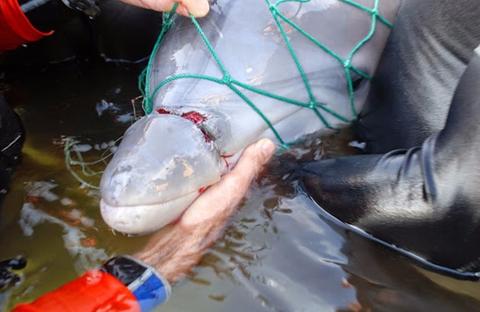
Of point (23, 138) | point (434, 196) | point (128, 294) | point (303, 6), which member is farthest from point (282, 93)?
point (23, 138)

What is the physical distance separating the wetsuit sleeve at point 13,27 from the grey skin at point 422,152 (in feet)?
4.40

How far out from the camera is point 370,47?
84.8 inches

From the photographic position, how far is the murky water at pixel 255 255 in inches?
64.3

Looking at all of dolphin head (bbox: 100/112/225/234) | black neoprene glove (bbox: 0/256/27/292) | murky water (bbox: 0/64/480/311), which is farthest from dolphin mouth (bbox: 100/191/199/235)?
black neoprene glove (bbox: 0/256/27/292)

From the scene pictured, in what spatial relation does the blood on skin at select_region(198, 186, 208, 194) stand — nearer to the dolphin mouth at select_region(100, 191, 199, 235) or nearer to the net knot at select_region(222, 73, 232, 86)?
the dolphin mouth at select_region(100, 191, 199, 235)

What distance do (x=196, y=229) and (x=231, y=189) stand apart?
0.62 feet

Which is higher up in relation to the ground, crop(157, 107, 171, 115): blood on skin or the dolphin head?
crop(157, 107, 171, 115): blood on skin

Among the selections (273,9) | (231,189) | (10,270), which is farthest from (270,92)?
(10,270)

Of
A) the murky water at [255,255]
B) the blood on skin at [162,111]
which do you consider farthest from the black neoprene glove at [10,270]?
the blood on skin at [162,111]

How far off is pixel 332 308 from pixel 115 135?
1292mm

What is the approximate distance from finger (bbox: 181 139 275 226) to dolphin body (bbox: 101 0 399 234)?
0.03 metres

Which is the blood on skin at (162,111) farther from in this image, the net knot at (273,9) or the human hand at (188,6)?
the net knot at (273,9)

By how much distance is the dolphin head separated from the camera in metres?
1.62

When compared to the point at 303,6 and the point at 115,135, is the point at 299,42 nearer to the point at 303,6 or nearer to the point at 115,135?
the point at 303,6
